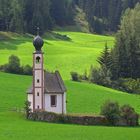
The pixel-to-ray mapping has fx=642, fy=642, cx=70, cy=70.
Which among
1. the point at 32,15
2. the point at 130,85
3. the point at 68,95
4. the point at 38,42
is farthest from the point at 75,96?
the point at 32,15

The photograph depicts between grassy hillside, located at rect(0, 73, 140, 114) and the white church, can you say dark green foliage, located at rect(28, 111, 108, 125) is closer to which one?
the white church

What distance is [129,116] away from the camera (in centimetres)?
6588

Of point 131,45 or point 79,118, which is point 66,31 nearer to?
point 131,45

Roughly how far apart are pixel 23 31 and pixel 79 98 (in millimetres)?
71133

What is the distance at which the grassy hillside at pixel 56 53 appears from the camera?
119312mm

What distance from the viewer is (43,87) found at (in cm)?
7231

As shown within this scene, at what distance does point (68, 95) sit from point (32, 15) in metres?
81.4

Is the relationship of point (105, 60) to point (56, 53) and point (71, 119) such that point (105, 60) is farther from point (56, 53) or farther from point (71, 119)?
point (71, 119)

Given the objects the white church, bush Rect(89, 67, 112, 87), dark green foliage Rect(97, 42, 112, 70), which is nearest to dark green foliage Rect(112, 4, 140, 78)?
dark green foliage Rect(97, 42, 112, 70)

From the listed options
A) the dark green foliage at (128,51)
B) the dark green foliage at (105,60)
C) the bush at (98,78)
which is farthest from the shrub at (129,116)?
the dark green foliage at (105,60)

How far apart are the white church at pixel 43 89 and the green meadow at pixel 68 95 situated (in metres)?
2.48

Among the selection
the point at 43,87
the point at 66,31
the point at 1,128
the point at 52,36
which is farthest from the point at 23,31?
the point at 1,128

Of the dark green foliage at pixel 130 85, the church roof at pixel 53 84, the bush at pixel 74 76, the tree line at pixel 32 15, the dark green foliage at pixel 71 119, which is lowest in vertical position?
the dark green foliage at pixel 71 119

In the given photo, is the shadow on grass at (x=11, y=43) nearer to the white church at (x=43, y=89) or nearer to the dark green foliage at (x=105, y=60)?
the dark green foliage at (x=105, y=60)
